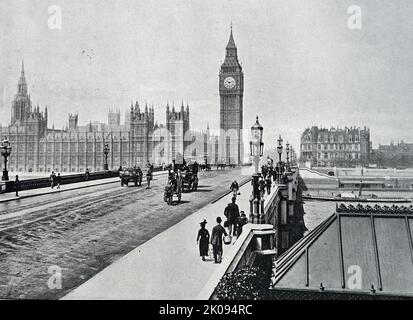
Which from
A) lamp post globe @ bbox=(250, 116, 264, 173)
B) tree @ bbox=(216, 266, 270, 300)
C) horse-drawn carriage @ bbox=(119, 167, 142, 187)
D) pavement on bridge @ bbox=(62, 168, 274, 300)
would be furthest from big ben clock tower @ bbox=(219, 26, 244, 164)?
tree @ bbox=(216, 266, 270, 300)

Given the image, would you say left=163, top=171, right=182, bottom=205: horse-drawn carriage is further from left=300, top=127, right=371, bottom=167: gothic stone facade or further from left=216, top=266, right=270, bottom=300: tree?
left=300, top=127, right=371, bottom=167: gothic stone facade

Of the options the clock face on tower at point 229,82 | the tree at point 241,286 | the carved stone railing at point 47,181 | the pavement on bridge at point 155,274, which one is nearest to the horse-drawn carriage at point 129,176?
the carved stone railing at point 47,181

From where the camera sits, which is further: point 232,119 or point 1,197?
point 232,119

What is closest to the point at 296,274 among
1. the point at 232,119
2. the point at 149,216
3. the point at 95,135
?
the point at 149,216
